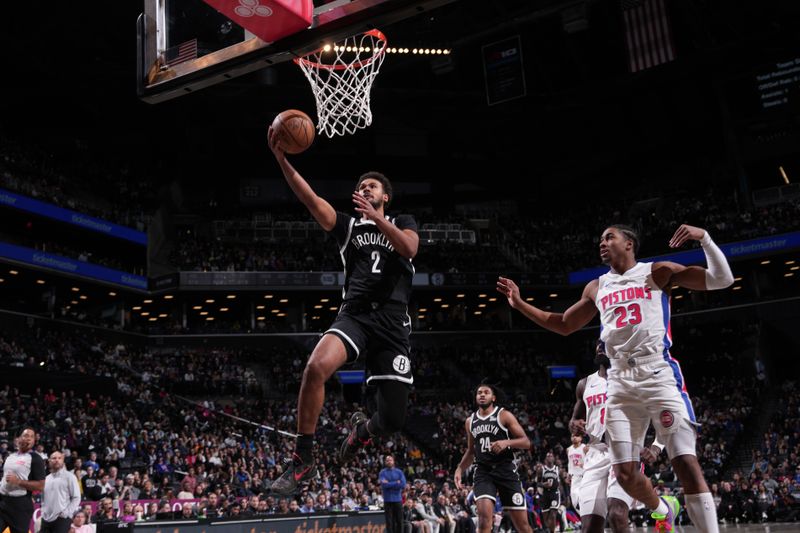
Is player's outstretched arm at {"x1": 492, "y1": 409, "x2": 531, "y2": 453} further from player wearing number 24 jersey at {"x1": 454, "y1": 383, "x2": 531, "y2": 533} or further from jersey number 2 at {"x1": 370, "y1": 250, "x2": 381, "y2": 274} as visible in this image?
jersey number 2 at {"x1": 370, "y1": 250, "x2": 381, "y2": 274}

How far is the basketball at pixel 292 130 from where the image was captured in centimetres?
584

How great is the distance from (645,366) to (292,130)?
3.21 meters

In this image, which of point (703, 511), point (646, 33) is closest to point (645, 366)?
point (703, 511)

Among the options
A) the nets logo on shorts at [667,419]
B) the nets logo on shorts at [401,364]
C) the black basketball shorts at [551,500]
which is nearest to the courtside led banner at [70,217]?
the black basketball shorts at [551,500]

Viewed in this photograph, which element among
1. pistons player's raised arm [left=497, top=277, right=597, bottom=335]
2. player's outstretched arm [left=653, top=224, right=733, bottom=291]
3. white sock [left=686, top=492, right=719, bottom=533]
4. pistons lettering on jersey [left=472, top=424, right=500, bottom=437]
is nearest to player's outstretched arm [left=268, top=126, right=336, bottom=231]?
pistons player's raised arm [left=497, top=277, right=597, bottom=335]

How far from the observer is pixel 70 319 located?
33.9 metres

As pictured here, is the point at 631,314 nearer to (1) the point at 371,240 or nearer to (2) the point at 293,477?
(1) the point at 371,240

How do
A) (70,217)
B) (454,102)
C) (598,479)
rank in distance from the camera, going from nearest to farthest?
1. (598,479)
2. (70,217)
3. (454,102)

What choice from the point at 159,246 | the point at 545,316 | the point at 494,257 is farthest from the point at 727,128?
the point at 545,316

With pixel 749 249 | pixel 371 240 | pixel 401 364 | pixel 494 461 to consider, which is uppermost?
pixel 749 249

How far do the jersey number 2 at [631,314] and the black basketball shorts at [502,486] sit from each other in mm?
4048

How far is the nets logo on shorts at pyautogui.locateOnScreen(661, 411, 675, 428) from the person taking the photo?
584 cm

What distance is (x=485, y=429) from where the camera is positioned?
9.79 metres

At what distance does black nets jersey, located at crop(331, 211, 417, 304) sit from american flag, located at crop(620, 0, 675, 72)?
24.3m
